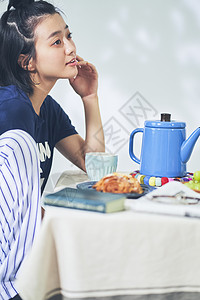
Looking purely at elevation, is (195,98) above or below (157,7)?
below

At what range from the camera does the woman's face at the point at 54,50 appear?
4.05 ft

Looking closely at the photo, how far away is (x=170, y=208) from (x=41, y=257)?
22cm

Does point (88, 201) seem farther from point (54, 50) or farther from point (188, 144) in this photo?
point (54, 50)

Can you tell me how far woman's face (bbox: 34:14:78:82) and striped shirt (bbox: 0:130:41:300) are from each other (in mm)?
422

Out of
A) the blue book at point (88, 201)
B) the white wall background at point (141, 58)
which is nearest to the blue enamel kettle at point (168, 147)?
the blue book at point (88, 201)

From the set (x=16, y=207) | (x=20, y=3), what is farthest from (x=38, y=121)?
(x=16, y=207)

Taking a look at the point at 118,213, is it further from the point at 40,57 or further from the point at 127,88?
the point at 127,88

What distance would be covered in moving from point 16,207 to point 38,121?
51 centimetres

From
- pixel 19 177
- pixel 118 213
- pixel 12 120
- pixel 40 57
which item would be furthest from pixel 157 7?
pixel 118 213

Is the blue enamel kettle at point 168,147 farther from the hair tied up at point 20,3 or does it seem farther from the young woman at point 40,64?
the hair tied up at point 20,3

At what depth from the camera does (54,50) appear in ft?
4.05

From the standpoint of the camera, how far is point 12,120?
1.03m

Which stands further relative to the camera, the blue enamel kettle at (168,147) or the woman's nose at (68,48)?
the woman's nose at (68,48)

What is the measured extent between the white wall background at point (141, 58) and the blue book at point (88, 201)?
77.5 inches
